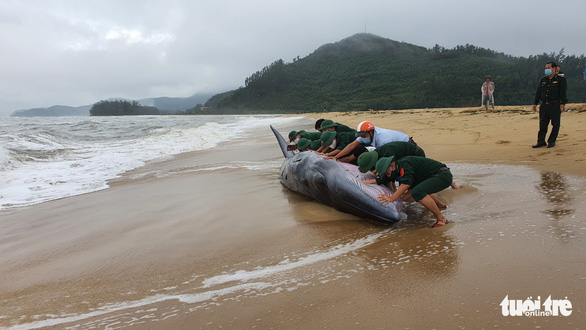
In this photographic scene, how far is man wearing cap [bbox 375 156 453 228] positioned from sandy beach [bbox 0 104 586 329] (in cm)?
26

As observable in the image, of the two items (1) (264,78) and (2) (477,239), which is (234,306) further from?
(1) (264,78)

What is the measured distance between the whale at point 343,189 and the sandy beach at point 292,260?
5.5 inches

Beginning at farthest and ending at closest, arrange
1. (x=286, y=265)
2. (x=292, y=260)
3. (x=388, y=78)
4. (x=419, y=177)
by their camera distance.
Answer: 1. (x=388, y=78)
2. (x=419, y=177)
3. (x=292, y=260)
4. (x=286, y=265)

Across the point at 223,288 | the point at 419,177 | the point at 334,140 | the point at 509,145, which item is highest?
the point at 334,140

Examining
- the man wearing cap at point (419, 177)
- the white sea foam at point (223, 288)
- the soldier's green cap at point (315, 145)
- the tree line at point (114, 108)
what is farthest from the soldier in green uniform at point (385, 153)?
the tree line at point (114, 108)

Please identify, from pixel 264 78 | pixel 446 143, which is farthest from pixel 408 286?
pixel 264 78

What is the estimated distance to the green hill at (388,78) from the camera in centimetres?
5050

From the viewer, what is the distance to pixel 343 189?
4246mm

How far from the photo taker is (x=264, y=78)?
11038cm

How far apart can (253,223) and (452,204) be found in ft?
7.91

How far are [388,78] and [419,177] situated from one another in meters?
82.6

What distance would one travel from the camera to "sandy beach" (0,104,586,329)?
86.7 inches

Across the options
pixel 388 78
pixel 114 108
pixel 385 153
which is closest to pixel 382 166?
pixel 385 153

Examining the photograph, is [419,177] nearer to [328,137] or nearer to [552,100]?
[328,137]
